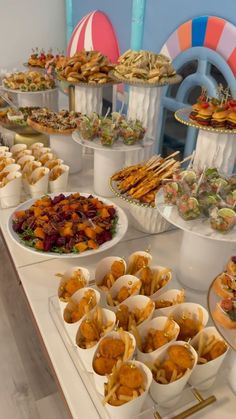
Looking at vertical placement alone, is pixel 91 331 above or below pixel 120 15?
below

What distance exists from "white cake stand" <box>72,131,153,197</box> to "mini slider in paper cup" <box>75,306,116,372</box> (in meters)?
0.87

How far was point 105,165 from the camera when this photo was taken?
179 centimetres

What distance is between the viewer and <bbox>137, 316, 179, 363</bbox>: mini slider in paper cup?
0.93 m

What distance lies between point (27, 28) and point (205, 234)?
3900mm

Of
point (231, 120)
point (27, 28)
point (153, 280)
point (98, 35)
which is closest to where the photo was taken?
point (153, 280)

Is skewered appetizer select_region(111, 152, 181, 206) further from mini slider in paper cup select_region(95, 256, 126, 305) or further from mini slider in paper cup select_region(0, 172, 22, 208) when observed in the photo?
mini slider in paper cup select_region(0, 172, 22, 208)

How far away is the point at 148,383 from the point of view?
852 millimetres

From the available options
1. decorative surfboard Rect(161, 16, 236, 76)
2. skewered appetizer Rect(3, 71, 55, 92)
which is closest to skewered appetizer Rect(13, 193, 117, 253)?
decorative surfboard Rect(161, 16, 236, 76)

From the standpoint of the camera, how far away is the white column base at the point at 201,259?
1210mm

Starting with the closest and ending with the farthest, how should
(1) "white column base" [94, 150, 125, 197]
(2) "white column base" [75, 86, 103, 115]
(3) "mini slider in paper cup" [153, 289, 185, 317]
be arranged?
(3) "mini slider in paper cup" [153, 289, 185, 317] < (1) "white column base" [94, 150, 125, 197] < (2) "white column base" [75, 86, 103, 115]

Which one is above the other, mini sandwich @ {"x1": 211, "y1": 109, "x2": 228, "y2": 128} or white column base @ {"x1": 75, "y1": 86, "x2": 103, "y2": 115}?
mini sandwich @ {"x1": 211, "y1": 109, "x2": 228, "y2": 128}

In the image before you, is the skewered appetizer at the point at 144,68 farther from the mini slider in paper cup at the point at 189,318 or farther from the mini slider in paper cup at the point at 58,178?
the mini slider in paper cup at the point at 189,318

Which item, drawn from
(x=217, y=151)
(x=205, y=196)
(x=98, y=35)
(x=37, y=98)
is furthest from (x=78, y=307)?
(x=98, y=35)

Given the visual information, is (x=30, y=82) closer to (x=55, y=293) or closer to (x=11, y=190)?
(x=11, y=190)
